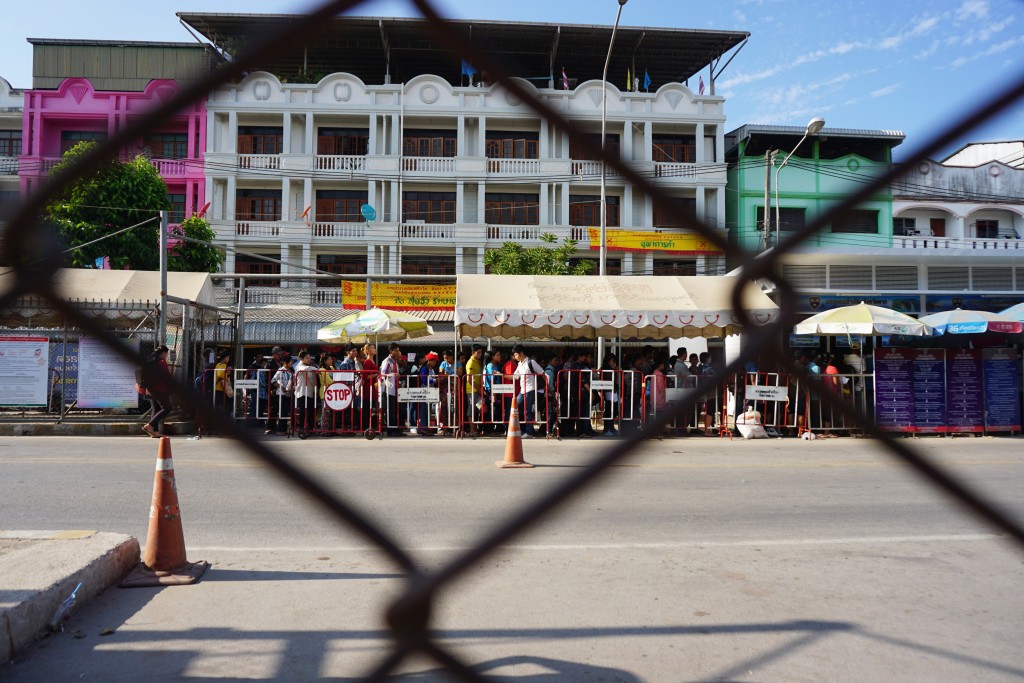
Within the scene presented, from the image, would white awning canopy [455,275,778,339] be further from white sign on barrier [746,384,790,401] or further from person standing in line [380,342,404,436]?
person standing in line [380,342,404,436]

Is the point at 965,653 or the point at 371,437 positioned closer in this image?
the point at 965,653

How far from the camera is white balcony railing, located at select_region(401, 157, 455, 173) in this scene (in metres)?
28.1

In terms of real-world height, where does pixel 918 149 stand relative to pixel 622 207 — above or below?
below

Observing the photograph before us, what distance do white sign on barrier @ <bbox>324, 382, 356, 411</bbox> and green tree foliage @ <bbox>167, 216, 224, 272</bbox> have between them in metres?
12.5

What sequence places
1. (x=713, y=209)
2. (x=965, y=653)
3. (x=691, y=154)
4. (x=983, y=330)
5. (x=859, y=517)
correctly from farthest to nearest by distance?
(x=691, y=154) → (x=713, y=209) → (x=983, y=330) → (x=859, y=517) → (x=965, y=653)

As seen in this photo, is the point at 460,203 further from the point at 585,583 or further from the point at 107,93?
the point at 585,583

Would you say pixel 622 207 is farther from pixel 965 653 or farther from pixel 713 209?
pixel 965 653

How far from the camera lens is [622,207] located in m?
28.2

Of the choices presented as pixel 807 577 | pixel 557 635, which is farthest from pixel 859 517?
pixel 557 635

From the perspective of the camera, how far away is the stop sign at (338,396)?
489 inches

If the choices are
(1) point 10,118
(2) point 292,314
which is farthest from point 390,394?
(1) point 10,118

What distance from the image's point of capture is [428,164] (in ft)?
92.6

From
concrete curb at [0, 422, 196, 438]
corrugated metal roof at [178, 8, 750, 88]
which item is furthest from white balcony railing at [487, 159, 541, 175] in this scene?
concrete curb at [0, 422, 196, 438]

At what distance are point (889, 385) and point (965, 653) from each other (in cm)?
1092
